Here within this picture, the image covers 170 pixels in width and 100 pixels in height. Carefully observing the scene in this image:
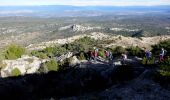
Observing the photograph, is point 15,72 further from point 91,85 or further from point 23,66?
point 91,85

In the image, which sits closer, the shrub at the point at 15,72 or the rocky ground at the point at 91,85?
the rocky ground at the point at 91,85

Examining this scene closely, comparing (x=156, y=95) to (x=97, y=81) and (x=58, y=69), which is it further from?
(x=58, y=69)

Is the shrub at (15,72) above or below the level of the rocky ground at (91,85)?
below

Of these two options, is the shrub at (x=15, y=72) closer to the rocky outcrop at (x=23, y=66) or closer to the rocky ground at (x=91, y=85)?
the rocky outcrop at (x=23, y=66)

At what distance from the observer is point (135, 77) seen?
100ft

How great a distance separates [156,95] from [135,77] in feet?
17.9

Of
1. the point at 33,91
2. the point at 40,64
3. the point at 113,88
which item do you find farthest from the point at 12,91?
the point at 40,64

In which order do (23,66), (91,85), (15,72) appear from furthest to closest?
1. (23,66)
2. (15,72)
3. (91,85)

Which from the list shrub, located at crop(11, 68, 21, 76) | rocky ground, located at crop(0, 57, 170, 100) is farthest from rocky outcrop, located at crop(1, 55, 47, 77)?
rocky ground, located at crop(0, 57, 170, 100)

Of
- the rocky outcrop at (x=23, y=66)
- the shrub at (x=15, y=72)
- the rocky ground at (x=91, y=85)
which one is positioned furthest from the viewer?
the rocky outcrop at (x=23, y=66)

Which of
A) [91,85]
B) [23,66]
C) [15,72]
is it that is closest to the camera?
[91,85]

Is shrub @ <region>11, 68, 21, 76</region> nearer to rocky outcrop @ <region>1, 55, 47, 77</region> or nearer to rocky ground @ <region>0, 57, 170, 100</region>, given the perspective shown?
rocky outcrop @ <region>1, 55, 47, 77</region>

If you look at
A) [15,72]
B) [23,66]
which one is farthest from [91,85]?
[23,66]

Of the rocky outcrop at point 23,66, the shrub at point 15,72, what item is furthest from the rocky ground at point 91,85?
the rocky outcrop at point 23,66
